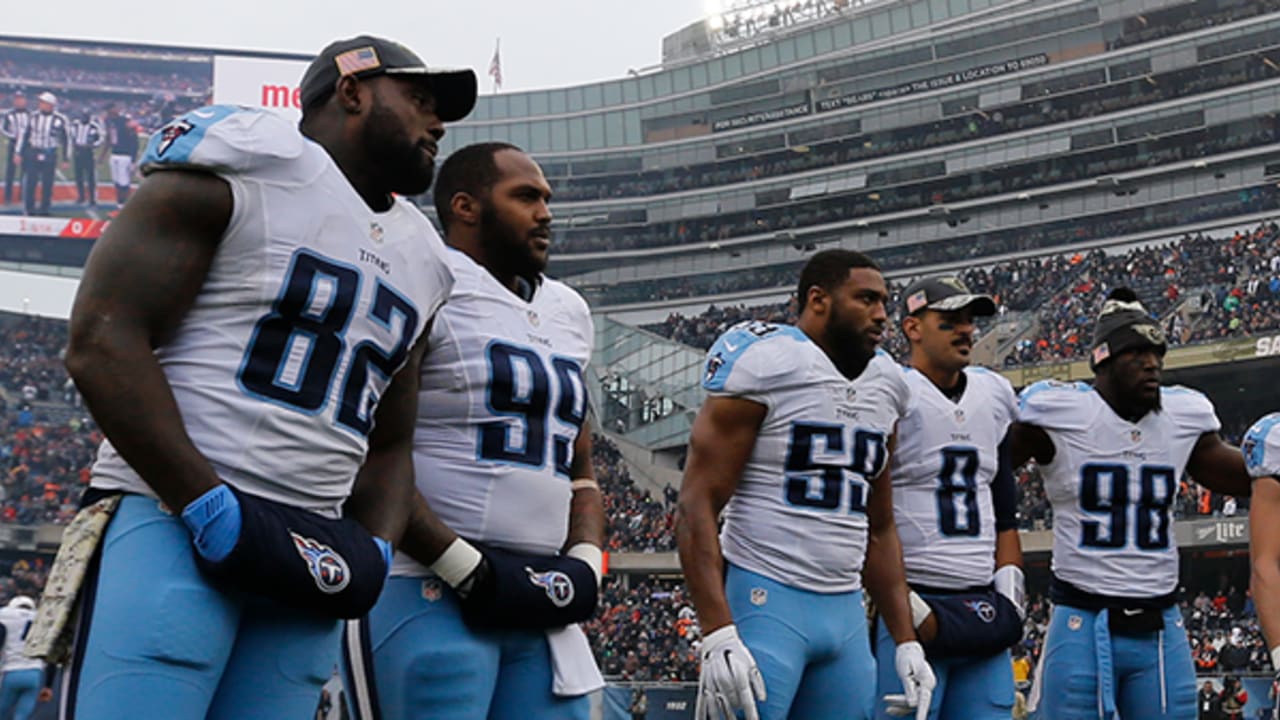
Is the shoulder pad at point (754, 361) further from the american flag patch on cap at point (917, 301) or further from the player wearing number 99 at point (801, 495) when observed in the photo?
the american flag patch on cap at point (917, 301)

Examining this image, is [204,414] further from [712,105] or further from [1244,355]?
[712,105]

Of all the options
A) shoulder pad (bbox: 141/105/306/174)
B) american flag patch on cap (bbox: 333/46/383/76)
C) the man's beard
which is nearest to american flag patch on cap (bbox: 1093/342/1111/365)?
the man's beard

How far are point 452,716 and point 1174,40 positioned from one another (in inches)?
1991

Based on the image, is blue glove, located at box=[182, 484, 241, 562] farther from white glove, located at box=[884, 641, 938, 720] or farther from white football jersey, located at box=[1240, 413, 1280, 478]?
white football jersey, located at box=[1240, 413, 1280, 478]

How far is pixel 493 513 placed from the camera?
376cm

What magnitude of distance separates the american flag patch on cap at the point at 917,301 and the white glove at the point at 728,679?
6.73 feet

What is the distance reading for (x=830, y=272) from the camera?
17.1 feet

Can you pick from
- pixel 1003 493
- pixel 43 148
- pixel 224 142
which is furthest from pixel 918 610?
pixel 43 148

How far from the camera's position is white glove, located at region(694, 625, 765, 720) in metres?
4.53

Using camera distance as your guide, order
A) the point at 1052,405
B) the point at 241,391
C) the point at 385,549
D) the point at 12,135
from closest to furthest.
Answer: the point at 241,391 < the point at 385,549 < the point at 1052,405 < the point at 12,135

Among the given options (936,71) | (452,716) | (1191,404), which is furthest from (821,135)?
(452,716)

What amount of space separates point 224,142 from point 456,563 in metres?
1.28

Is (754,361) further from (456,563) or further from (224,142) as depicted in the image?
(224,142)

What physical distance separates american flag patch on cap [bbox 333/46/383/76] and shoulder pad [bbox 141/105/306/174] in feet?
0.93
